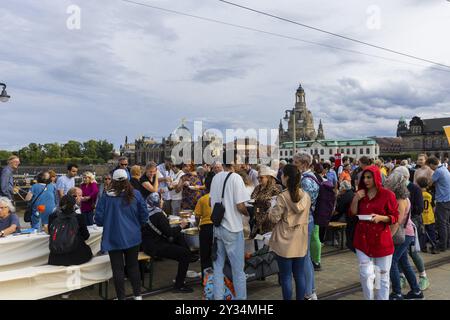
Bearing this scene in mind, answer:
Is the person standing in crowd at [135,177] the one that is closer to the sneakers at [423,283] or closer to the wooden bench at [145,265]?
the wooden bench at [145,265]

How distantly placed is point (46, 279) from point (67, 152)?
5747 inches

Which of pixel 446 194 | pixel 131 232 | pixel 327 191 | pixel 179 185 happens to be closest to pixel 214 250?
pixel 131 232

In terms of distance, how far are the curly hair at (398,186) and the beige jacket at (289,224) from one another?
3.95 feet

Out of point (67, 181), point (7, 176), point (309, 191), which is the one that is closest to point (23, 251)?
point (7, 176)

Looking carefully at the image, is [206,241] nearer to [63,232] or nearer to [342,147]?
[63,232]

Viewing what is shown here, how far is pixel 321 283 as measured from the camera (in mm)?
6266

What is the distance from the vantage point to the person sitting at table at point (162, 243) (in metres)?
5.91

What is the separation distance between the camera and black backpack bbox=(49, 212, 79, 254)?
5.19 meters

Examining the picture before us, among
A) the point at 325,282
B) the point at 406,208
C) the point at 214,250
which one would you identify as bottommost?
the point at 325,282

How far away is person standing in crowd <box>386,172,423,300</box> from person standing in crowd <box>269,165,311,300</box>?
114cm

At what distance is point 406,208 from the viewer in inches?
197
